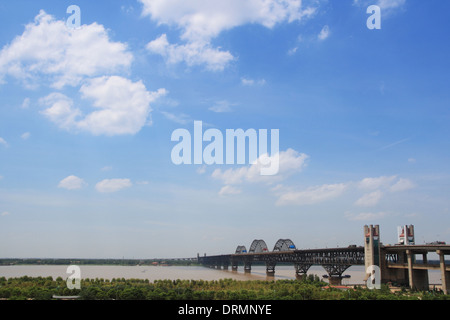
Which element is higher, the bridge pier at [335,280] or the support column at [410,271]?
the support column at [410,271]

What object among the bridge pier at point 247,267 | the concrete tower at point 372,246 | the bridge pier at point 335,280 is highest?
the concrete tower at point 372,246

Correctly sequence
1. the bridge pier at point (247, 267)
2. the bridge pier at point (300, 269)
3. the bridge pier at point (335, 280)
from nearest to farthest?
the bridge pier at point (335, 280) → the bridge pier at point (300, 269) → the bridge pier at point (247, 267)

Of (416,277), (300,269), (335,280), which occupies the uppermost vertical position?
(416,277)

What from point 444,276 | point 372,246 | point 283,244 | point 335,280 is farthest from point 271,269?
point 444,276

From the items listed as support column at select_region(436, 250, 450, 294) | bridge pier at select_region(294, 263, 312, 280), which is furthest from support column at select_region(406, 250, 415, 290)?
bridge pier at select_region(294, 263, 312, 280)

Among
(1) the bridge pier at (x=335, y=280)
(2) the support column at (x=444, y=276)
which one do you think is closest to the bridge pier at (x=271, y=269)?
(1) the bridge pier at (x=335, y=280)

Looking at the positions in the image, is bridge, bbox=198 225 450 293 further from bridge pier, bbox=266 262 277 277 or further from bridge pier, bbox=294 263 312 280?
bridge pier, bbox=266 262 277 277

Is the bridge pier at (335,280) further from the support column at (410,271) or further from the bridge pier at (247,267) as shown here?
the bridge pier at (247,267)

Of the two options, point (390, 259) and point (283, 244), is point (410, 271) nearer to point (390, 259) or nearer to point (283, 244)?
point (390, 259)

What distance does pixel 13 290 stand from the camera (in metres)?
61.4

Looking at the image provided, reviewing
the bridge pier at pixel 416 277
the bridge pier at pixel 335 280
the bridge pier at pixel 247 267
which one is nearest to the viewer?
the bridge pier at pixel 416 277
